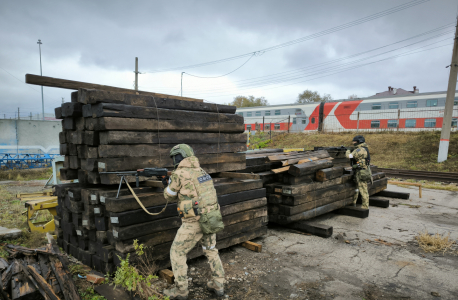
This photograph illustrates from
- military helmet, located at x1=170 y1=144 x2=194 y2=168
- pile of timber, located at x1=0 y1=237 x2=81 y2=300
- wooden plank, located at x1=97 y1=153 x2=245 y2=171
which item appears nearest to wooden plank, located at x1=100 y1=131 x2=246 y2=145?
wooden plank, located at x1=97 y1=153 x2=245 y2=171

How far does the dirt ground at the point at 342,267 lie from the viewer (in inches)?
149

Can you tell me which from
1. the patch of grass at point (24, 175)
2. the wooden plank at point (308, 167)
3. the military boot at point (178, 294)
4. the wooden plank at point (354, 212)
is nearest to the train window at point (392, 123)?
the wooden plank at point (354, 212)

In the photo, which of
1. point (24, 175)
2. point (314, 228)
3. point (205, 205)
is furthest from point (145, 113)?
point (24, 175)

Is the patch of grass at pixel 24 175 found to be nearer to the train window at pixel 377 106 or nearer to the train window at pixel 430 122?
the train window at pixel 377 106

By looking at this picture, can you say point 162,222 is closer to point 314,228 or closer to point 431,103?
point 314,228

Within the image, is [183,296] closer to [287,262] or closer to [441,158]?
[287,262]

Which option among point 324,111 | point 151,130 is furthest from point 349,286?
point 324,111

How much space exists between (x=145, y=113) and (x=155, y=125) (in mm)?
252

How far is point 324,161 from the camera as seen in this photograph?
736cm

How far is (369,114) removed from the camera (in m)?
23.5

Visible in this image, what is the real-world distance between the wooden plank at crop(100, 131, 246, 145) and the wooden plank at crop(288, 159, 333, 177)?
53.2 inches

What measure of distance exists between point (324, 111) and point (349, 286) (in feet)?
79.1

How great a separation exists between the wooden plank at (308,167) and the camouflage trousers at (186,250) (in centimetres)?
316

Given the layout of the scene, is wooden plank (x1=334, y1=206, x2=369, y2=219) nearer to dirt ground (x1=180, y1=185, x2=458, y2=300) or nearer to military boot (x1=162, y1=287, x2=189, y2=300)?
dirt ground (x1=180, y1=185, x2=458, y2=300)
